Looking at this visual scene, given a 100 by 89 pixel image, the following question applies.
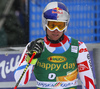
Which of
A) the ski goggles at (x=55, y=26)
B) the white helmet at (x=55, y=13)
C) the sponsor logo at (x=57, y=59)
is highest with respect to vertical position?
the white helmet at (x=55, y=13)

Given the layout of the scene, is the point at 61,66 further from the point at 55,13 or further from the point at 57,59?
the point at 55,13

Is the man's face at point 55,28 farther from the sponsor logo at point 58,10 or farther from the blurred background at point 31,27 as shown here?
→ the blurred background at point 31,27

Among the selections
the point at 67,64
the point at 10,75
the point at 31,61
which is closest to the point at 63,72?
the point at 67,64

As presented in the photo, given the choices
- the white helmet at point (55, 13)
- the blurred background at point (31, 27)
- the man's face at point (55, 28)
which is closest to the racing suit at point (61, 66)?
the man's face at point (55, 28)

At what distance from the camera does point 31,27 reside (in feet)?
18.2

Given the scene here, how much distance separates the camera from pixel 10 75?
434cm

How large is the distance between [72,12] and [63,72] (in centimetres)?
239

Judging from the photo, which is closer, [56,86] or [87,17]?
[56,86]

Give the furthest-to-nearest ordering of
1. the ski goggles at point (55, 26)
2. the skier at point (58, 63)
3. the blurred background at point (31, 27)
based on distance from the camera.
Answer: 1. the blurred background at point (31, 27)
2. the skier at point (58, 63)
3. the ski goggles at point (55, 26)

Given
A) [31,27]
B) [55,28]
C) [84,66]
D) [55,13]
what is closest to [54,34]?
[55,28]

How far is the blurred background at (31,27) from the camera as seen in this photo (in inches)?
171

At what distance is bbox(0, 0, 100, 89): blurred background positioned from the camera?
436 centimetres

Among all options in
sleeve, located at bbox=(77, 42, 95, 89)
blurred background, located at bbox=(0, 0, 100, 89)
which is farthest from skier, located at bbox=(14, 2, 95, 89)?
blurred background, located at bbox=(0, 0, 100, 89)

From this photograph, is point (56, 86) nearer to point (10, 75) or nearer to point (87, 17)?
point (10, 75)
